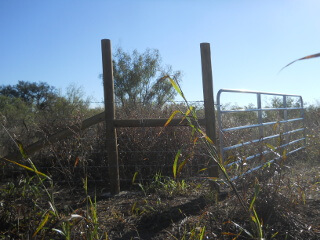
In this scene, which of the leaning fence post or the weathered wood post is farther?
the leaning fence post

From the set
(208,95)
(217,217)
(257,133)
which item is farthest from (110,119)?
(257,133)

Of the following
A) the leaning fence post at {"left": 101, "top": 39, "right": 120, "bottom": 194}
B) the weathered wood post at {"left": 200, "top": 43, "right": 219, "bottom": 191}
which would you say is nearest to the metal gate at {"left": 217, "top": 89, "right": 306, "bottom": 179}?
the weathered wood post at {"left": 200, "top": 43, "right": 219, "bottom": 191}

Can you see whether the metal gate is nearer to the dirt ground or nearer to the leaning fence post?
the dirt ground

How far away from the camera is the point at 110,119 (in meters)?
5.74

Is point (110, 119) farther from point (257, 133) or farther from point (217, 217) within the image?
point (257, 133)

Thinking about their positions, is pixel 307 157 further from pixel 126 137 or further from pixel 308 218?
pixel 308 218

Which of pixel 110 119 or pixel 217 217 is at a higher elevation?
pixel 110 119

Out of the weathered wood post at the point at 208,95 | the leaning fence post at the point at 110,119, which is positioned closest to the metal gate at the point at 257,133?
the weathered wood post at the point at 208,95

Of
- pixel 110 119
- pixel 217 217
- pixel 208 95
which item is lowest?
pixel 217 217

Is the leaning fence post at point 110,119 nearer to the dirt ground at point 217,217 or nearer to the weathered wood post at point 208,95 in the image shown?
the dirt ground at point 217,217

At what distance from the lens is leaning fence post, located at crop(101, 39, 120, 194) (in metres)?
5.74

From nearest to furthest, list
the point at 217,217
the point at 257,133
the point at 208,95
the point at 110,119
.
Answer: the point at 217,217, the point at 208,95, the point at 110,119, the point at 257,133

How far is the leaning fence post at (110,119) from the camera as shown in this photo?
5738 millimetres

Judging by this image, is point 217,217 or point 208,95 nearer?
point 217,217
